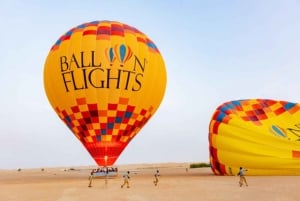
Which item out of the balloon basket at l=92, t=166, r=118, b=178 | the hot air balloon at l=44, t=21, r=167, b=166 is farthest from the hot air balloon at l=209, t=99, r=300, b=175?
the balloon basket at l=92, t=166, r=118, b=178

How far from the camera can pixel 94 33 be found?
26781 mm

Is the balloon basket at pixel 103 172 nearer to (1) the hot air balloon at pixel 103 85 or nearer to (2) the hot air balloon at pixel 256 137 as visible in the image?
(1) the hot air balloon at pixel 103 85

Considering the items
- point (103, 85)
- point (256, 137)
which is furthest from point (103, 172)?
point (256, 137)

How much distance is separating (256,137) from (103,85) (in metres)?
10.0

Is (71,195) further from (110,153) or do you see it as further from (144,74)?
(144,74)

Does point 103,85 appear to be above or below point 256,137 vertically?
above

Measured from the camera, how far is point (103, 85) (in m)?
25.5

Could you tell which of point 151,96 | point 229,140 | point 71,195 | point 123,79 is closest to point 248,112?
point 229,140

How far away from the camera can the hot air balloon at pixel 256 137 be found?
80.2 ft

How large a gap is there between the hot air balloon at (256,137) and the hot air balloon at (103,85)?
5.27 m

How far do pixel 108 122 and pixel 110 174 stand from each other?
147 inches

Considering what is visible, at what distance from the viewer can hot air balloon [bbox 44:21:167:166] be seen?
84.2ft

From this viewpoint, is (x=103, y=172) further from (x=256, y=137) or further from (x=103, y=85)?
(x=256, y=137)

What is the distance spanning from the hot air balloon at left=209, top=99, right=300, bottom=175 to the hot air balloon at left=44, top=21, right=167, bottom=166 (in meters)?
5.27
